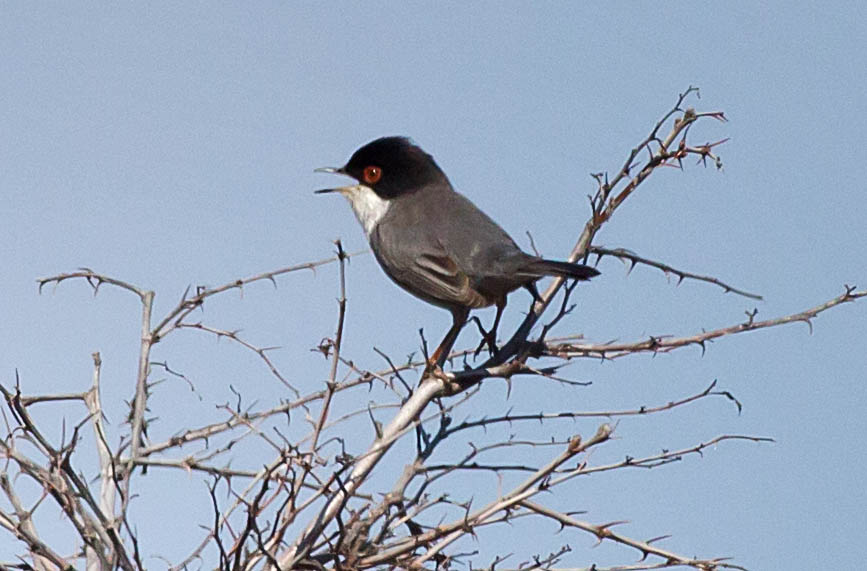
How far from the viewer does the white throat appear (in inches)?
268

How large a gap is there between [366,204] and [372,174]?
191mm

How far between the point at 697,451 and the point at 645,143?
1191mm

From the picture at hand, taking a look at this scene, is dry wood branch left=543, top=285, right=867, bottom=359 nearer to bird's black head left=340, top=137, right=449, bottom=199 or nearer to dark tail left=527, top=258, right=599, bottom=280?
dark tail left=527, top=258, right=599, bottom=280

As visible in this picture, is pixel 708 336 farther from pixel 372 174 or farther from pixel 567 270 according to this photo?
pixel 372 174

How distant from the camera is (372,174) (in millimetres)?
6914

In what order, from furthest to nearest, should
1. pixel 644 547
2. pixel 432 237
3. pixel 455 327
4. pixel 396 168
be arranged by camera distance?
pixel 396 168 → pixel 432 237 → pixel 455 327 → pixel 644 547

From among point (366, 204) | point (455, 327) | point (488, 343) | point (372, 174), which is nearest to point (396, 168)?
point (372, 174)

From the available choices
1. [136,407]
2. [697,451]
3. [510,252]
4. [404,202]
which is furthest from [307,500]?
[404,202]

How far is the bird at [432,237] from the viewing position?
5.78 m

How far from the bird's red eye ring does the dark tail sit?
198 cm

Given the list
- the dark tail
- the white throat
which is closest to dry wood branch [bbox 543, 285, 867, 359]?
the dark tail

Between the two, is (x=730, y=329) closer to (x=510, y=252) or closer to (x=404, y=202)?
(x=510, y=252)

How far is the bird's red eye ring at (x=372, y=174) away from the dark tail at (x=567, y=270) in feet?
6.48

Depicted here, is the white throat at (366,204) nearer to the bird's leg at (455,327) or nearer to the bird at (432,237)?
the bird at (432,237)
